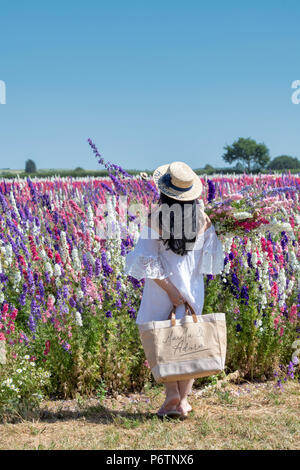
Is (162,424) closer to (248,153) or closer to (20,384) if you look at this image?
(20,384)

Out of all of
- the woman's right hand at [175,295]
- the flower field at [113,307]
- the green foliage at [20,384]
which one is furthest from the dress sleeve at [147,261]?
the green foliage at [20,384]

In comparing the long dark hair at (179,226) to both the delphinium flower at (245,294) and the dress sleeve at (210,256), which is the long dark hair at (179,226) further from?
the delphinium flower at (245,294)

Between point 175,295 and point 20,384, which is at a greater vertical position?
point 175,295

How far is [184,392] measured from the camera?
4.05 metres

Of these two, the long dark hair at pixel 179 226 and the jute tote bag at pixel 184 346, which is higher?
the long dark hair at pixel 179 226

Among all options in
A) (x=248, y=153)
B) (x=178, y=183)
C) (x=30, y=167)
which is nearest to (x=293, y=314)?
(x=178, y=183)

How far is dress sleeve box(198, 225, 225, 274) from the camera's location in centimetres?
400

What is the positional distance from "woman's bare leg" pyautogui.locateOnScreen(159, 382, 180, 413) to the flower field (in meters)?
0.65

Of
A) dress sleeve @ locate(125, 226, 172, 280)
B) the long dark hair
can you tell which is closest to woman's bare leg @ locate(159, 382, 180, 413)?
dress sleeve @ locate(125, 226, 172, 280)

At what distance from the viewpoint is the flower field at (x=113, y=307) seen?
4449 mm

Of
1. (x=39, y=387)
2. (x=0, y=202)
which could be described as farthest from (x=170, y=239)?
(x=0, y=202)

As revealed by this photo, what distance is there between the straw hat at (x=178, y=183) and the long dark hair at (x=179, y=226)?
0.06 m

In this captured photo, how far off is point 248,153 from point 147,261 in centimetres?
7054

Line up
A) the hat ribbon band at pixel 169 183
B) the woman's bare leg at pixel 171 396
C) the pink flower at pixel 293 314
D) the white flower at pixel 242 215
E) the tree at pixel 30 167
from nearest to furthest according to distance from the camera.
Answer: the hat ribbon band at pixel 169 183 < the woman's bare leg at pixel 171 396 < the white flower at pixel 242 215 < the pink flower at pixel 293 314 < the tree at pixel 30 167
